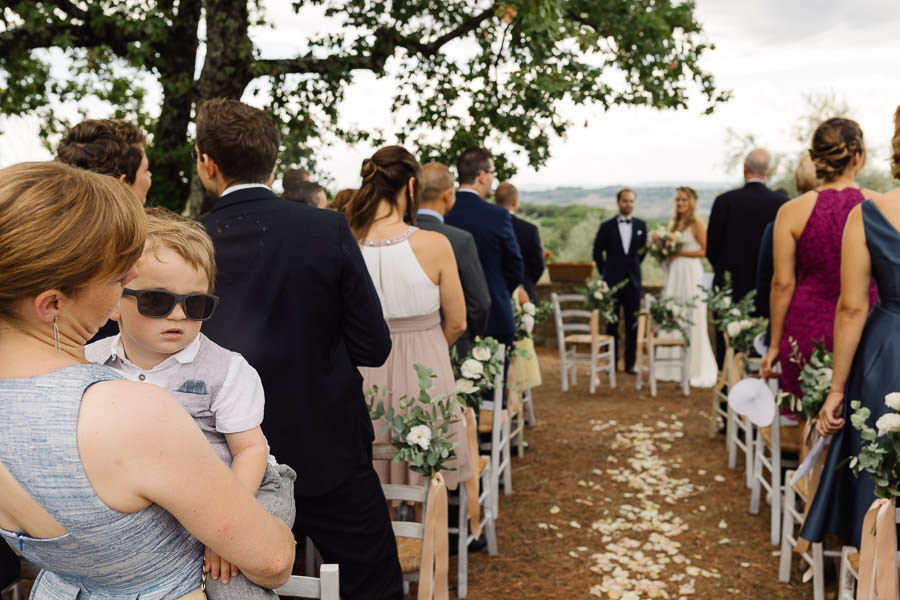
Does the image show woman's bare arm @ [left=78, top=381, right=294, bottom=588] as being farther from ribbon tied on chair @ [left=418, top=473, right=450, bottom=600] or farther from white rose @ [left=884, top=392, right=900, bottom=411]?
white rose @ [left=884, top=392, right=900, bottom=411]

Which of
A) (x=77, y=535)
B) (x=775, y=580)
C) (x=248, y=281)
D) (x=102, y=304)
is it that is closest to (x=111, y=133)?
(x=248, y=281)

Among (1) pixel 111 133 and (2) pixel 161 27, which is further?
(2) pixel 161 27

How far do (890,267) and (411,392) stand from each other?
2054 mm

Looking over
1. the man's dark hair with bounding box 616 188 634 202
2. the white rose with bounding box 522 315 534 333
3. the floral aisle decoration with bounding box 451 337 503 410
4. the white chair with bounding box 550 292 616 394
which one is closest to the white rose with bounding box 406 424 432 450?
the floral aisle decoration with bounding box 451 337 503 410

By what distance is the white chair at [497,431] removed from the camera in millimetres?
4392

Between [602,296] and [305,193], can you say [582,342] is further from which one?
[305,193]

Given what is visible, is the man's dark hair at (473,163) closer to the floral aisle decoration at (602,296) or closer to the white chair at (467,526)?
the white chair at (467,526)

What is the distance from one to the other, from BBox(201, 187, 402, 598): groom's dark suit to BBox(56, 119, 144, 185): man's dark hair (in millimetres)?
381

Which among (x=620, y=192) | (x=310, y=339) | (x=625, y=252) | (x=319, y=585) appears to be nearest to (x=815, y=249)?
(x=310, y=339)

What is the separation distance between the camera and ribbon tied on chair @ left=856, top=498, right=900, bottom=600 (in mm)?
2205

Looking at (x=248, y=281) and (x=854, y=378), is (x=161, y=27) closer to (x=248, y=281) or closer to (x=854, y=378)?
(x=248, y=281)

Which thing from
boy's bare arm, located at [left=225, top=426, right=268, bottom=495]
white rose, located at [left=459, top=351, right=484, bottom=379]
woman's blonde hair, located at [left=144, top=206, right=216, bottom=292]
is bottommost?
white rose, located at [left=459, top=351, right=484, bottom=379]

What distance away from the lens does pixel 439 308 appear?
3549mm

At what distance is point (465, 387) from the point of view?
371 centimetres
